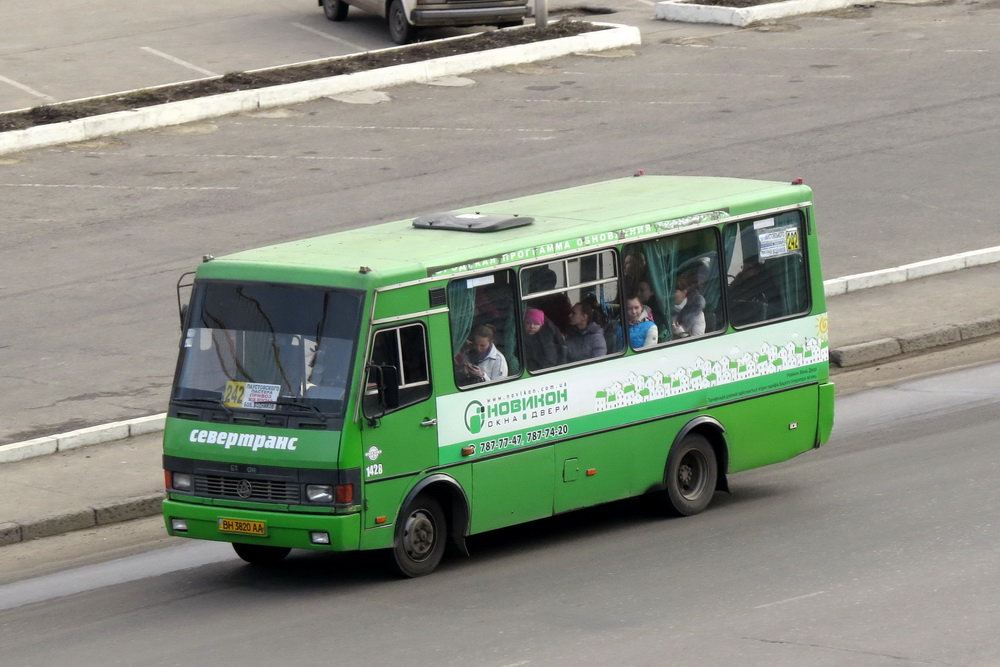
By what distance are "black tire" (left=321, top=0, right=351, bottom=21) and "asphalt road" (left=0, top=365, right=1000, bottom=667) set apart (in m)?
21.3

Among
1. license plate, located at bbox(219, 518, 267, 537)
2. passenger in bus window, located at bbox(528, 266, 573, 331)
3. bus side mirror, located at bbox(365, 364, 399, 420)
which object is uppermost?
passenger in bus window, located at bbox(528, 266, 573, 331)

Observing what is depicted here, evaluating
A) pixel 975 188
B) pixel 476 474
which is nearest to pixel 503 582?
pixel 476 474

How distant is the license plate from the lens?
1098 cm

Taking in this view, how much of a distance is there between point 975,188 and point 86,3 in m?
19.7

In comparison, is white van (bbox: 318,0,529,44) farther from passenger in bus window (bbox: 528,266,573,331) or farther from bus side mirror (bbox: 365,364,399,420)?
bus side mirror (bbox: 365,364,399,420)

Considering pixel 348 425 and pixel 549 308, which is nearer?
pixel 348 425

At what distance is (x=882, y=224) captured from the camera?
21859 millimetres

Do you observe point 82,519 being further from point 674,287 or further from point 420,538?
point 674,287

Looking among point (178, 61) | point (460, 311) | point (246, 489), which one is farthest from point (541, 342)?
point (178, 61)

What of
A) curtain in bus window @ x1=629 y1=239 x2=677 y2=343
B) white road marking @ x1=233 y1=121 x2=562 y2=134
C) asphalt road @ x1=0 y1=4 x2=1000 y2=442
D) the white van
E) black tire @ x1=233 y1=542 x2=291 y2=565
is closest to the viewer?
black tire @ x1=233 y1=542 x2=291 y2=565

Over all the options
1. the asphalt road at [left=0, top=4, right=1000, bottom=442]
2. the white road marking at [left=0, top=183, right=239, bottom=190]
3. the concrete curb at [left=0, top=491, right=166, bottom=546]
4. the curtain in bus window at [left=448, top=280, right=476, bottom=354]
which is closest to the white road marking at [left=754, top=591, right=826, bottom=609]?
the curtain in bus window at [left=448, top=280, right=476, bottom=354]

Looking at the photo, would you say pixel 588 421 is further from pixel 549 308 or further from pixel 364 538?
pixel 364 538

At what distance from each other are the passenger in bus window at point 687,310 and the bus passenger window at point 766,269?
11.7 inches

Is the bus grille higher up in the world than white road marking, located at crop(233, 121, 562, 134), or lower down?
higher up
